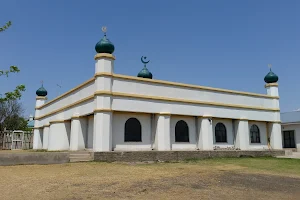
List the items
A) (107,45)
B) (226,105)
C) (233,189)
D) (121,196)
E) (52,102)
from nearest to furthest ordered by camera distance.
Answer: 1. (121,196)
2. (233,189)
3. (107,45)
4. (226,105)
5. (52,102)

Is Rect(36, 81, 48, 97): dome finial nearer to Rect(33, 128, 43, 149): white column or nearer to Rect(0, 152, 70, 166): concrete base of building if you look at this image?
Rect(33, 128, 43, 149): white column

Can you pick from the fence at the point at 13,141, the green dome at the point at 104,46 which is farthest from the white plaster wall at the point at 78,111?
the fence at the point at 13,141

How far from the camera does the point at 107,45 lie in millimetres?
17016

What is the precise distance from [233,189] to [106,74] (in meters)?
10.5

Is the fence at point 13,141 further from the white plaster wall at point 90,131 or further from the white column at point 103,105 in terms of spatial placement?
the white column at point 103,105

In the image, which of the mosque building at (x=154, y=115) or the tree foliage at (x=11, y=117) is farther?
the tree foliage at (x=11, y=117)

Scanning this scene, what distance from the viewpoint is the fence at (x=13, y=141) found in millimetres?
31109

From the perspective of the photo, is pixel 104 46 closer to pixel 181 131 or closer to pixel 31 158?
pixel 31 158

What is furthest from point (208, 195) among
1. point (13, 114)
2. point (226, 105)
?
point (13, 114)

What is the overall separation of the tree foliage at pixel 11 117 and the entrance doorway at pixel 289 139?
37.9 m

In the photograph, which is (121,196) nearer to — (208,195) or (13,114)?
(208,195)

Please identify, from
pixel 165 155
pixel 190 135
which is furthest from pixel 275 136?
pixel 165 155

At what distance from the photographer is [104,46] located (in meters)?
17.0

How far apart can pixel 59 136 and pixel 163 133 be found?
8508 millimetres
